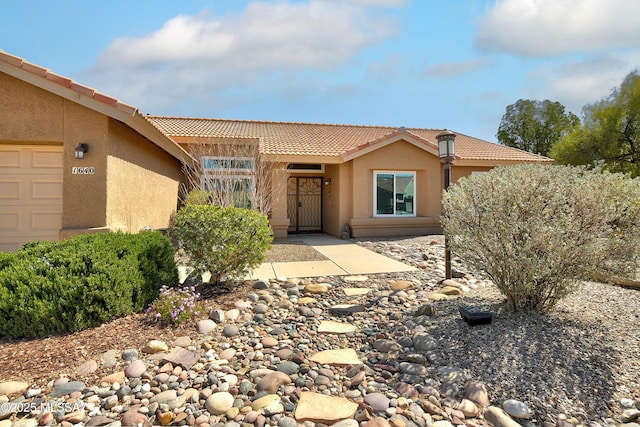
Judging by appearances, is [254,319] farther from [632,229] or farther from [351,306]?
[632,229]

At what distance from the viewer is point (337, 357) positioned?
400 cm

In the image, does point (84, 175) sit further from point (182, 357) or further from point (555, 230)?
Result: point (555, 230)

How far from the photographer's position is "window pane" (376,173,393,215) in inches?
555

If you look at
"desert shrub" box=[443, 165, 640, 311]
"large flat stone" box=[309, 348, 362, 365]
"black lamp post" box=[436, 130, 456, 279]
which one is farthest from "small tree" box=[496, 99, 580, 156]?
"large flat stone" box=[309, 348, 362, 365]

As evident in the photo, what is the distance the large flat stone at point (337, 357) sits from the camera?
3898mm

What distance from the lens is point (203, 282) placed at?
648 cm

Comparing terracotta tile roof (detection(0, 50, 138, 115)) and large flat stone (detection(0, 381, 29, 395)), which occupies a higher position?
terracotta tile roof (detection(0, 50, 138, 115))

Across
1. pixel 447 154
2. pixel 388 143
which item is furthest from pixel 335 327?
pixel 388 143

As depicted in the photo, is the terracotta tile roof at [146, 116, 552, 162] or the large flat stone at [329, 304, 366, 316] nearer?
the large flat stone at [329, 304, 366, 316]

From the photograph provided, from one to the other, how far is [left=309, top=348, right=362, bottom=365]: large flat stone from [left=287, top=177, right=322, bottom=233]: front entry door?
11842 mm

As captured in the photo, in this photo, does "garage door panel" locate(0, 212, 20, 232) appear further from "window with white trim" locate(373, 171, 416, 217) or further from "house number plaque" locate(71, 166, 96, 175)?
"window with white trim" locate(373, 171, 416, 217)

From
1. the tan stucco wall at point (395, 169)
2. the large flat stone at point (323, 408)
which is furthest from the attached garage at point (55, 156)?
the tan stucco wall at point (395, 169)

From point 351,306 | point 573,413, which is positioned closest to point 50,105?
point 351,306

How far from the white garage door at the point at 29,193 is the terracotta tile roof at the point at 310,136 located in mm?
6326
